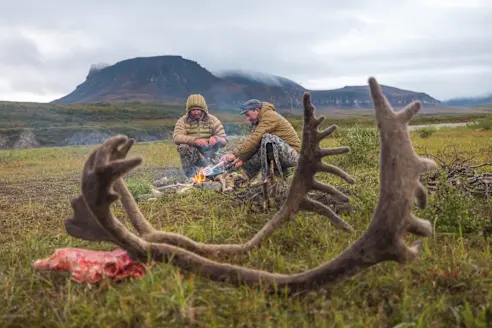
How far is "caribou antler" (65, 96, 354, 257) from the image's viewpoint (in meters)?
3.03

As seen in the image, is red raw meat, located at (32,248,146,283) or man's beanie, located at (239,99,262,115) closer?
red raw meat, located at (32,248,146,283)

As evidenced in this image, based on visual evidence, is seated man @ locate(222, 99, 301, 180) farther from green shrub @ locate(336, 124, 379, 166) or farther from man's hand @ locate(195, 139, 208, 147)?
green shrub @ locate(336, 124, 379, 166)

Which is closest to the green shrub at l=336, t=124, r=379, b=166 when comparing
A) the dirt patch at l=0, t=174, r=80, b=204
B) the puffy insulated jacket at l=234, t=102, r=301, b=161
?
the puffy insulated jacket at l=234, t=102, r=301, b=161

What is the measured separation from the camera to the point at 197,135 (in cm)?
909

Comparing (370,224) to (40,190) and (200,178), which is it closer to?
(200,178)

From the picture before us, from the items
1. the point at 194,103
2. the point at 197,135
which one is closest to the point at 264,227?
the point at 194,103

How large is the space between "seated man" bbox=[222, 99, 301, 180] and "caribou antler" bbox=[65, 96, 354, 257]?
3.01m

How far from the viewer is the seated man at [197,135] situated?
29.0 ft

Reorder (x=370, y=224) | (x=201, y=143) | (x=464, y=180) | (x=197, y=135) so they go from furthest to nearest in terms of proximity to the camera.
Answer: (x=197, y=135) < (x=201, y=143) < (x=464, y=180) < (x=370, y=224)

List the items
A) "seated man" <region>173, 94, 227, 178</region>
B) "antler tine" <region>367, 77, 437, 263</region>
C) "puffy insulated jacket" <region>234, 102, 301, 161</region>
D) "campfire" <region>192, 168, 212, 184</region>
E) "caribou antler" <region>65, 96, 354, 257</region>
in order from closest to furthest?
1. "antler tine" <region>367, 77, 437, 263</region>
2. "caribou antler" <region>65, 96, 354, 257</region>
3. "puffy insulated jacket" <region>234, 102, 301, 161</region>
4. "campfire" <region>192, 168, 212, 184</region>
5. "seated man" <region>173, 94, 227, 178</region>

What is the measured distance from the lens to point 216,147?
9.21m

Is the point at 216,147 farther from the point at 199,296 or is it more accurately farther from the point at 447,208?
the point at 199,296

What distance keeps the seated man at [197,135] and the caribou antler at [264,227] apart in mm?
5319

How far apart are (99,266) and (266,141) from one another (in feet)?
13.1
